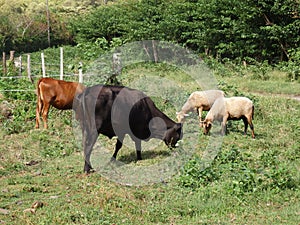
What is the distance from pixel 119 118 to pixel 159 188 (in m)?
2.22

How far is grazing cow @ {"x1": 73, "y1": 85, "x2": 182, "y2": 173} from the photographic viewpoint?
9.01 m

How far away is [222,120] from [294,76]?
8.06 meters

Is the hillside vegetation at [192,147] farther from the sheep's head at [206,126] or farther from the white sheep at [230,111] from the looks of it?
the white sheep at [230,111]

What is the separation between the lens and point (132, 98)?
927 cm

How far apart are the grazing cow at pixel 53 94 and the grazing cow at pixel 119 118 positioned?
137 inches

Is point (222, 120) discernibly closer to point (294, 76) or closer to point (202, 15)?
point (294, 76)

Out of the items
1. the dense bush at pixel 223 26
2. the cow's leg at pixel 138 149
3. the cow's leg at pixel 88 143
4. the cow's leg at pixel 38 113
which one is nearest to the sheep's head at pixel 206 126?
the cow's leg at pixel 138 149

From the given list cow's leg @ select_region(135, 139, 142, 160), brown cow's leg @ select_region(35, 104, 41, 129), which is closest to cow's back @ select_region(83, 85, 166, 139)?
cow's leg @ select_region(135, 139, 142, 160)

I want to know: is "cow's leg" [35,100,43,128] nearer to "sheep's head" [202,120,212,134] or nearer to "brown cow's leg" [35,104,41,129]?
"brown cow's leg" [35,104,41,129]

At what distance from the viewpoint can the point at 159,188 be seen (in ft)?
24.3

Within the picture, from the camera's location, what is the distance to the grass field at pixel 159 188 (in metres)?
6.23

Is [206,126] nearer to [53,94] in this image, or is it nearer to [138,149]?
[138,149]

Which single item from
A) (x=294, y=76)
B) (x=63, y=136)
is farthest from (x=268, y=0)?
(x=63, y=136)

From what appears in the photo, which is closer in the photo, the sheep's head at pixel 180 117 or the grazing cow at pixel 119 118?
the grazing cow at pixel 119 118
